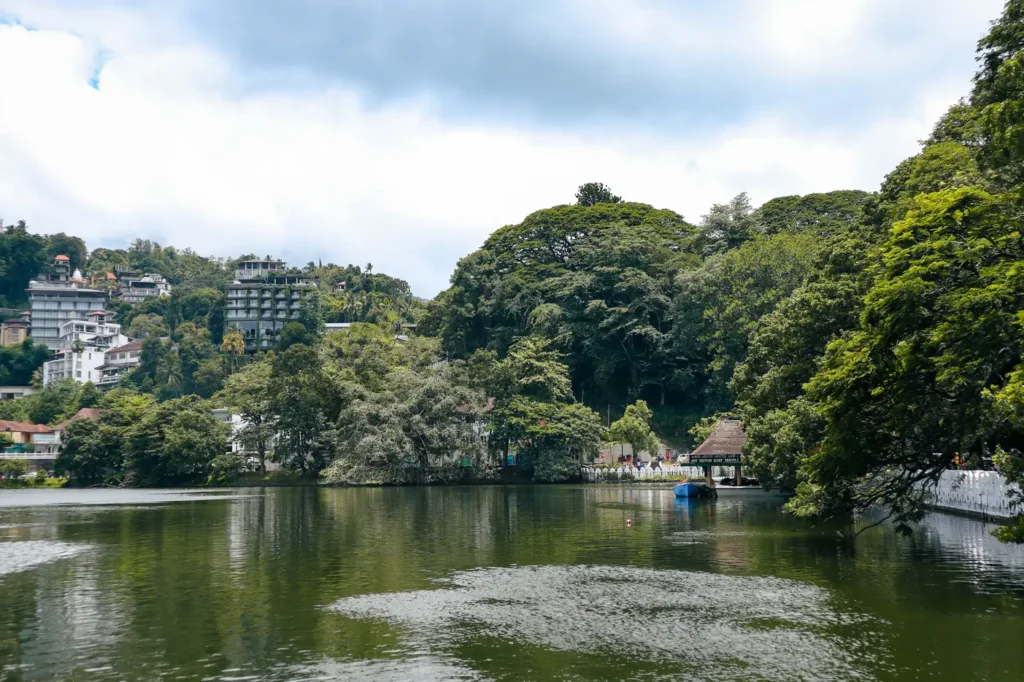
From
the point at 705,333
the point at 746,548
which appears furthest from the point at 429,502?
the point at 705,333

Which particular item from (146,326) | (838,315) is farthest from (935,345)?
(146,326)

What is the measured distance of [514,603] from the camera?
19.7m

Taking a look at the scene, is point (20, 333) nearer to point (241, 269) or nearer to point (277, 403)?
point (241, 269)

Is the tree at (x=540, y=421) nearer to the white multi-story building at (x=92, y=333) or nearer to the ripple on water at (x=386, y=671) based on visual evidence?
the ripple on water at (x=386, y=671)

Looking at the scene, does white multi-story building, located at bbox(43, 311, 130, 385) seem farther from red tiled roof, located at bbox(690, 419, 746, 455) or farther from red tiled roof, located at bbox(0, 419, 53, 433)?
red tiled roof, located at bbox(690, 419, 746, 455)

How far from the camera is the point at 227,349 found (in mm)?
142875

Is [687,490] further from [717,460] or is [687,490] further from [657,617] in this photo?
[657,617]

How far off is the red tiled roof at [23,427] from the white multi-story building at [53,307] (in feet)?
195

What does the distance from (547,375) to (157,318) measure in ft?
370

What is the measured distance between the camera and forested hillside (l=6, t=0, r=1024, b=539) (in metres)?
20.2

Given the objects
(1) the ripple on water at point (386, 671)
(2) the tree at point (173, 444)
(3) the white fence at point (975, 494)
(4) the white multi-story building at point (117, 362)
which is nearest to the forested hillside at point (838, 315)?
(3) the white fence at point (975, 494)

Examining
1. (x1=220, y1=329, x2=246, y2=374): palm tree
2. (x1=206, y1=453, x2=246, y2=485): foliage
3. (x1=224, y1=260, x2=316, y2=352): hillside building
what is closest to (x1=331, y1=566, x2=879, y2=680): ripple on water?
(x1=206, y1=453, x2=246, y2=485): foliage

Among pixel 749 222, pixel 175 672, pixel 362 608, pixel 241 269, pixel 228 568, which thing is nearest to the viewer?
pixel 175 672

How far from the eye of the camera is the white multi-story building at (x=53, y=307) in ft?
560
